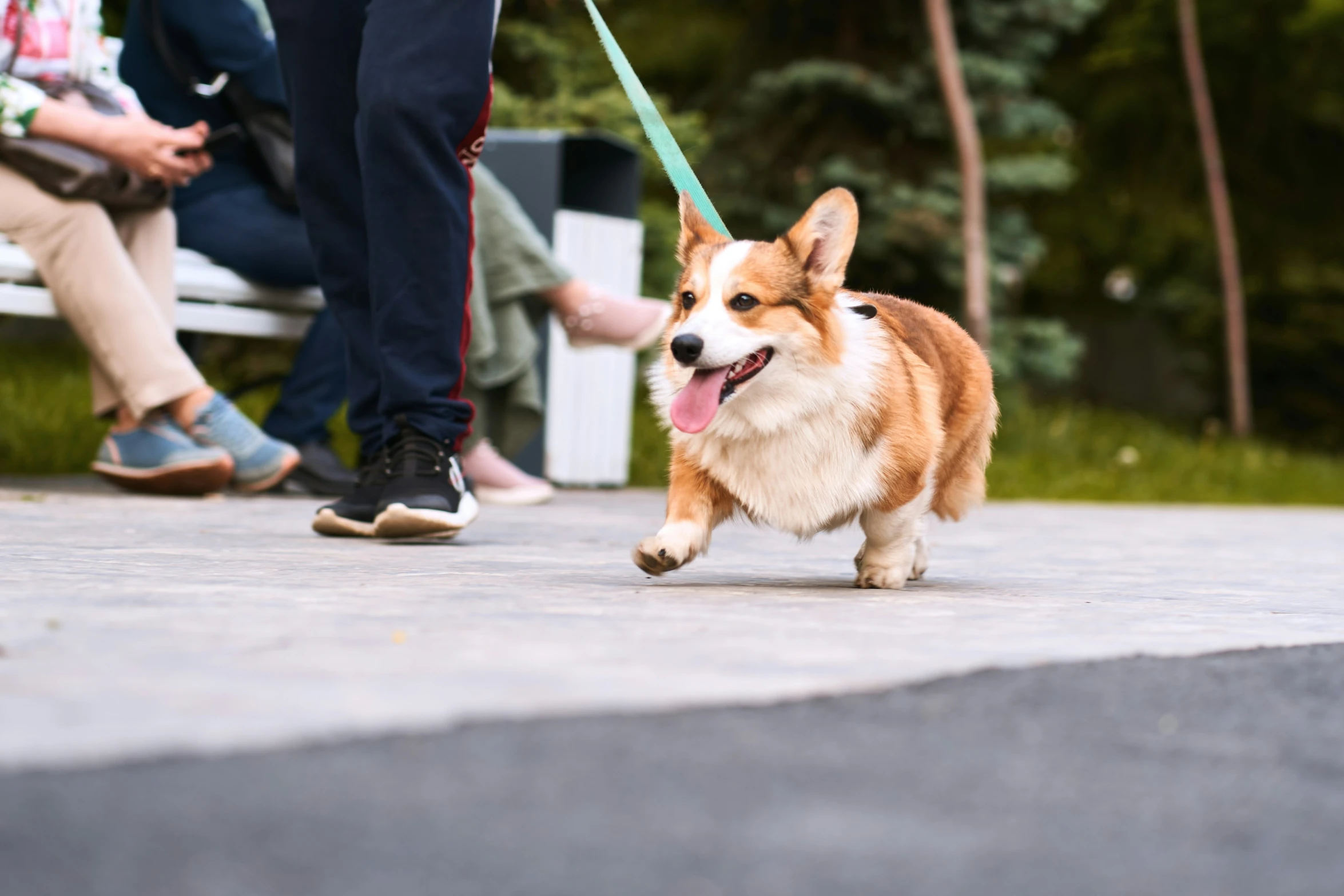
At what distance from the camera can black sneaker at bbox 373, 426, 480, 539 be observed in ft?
11.4

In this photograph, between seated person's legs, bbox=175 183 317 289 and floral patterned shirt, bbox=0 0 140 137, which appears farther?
seated person's legs, bbox=175 183 317 289

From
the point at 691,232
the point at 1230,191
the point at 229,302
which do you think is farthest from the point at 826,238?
the point at 1230,191

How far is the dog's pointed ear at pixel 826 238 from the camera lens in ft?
10.2

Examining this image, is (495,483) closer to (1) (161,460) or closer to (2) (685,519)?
(1) (161,460)

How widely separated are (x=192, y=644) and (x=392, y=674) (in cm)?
31

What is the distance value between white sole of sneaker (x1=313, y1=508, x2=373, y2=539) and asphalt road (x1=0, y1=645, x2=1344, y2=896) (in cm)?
211

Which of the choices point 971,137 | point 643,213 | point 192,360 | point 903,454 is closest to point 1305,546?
point 903,454

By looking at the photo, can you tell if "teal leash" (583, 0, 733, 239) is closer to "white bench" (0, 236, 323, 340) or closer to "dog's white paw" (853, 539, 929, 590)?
"dog's white paw" (853, 539, 929, 590)

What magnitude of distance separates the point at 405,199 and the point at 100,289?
1.52 m

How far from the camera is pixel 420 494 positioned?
3.50 meters

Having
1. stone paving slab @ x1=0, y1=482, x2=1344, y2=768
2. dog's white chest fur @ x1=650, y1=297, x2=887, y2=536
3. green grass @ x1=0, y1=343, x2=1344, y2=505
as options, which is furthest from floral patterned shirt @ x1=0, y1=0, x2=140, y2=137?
dog's white chest fur @ x1=650, y1=297, x2=887, y2=536

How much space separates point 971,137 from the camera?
11.2m

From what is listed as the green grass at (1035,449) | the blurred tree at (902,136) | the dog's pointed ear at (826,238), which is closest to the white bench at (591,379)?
the green grass at (1035,449)

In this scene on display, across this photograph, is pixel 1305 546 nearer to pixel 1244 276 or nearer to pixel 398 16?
pixel 398 16
